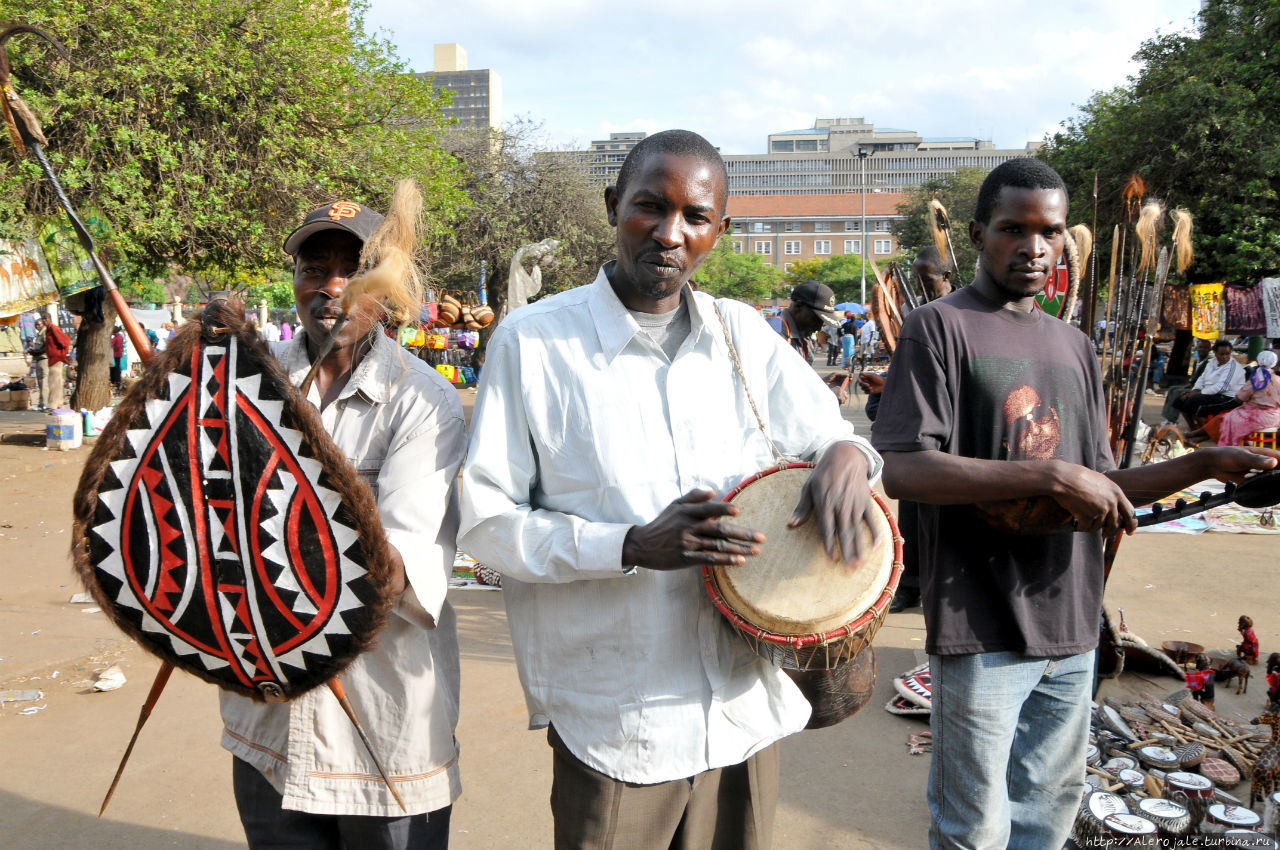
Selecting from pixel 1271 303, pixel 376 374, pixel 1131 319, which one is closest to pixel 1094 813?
pixel 1131 319

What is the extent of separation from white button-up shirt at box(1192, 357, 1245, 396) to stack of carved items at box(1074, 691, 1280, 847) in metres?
8.97

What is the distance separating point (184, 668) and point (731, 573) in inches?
40.7

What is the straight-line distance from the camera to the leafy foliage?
862cm

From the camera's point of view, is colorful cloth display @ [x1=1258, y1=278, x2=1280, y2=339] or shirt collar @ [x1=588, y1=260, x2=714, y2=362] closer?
shirt collar @ [x1=588, y1=260, x2=714, y2=362]

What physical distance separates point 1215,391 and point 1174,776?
10.1m

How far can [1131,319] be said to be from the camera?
3652 mm

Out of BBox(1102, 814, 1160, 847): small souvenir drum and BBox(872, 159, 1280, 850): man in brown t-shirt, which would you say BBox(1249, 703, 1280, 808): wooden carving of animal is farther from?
BBox(872, 159, 1280, 850): man in brown t-shirt

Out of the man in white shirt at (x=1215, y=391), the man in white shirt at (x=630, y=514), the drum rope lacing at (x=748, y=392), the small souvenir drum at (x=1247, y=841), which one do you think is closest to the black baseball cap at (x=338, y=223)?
the man in white shirt at (x=630, y=514)

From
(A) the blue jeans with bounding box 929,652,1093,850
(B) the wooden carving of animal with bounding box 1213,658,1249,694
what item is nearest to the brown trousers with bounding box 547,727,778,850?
(A) the blue jeans with bounding box 929,652,1093,850

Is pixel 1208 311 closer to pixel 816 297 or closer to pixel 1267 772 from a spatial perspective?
pixel 816 297

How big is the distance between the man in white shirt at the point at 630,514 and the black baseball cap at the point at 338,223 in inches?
17.8

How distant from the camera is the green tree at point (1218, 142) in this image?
45.0 ft

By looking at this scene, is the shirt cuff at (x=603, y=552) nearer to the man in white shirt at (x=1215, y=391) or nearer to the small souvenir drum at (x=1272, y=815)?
the small souvenir drum at (x=1272, y=815)

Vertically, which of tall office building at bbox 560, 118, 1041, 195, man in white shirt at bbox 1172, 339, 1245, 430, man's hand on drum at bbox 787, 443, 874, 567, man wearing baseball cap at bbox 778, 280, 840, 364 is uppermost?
tall office building at bbox 560, 118, 1041, 195
